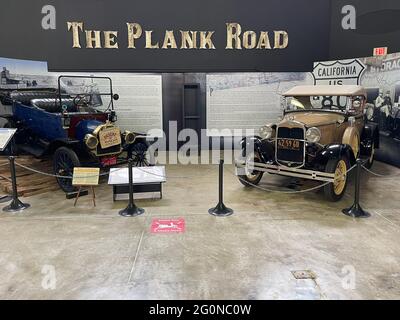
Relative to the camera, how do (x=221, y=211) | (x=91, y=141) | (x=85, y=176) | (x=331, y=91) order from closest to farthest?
1. (x=221, y=211)
2. (x=85, y=176)
3. (x=91, y=141)
4. (x=331, y=91)

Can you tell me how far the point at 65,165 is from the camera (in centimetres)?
563

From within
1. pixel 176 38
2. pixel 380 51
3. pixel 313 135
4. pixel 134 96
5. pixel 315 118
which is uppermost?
pixel 176 38

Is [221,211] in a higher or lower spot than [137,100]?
lower

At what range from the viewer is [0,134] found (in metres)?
5.45

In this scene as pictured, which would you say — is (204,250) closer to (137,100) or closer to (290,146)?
(290,146)

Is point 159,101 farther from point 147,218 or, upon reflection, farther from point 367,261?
point 367,261

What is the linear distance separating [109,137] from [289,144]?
288 centimetres

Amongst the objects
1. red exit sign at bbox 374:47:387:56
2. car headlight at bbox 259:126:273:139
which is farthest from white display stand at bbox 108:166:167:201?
red exit sign at bbox 374:47:387:56

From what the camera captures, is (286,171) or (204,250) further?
(286,171)

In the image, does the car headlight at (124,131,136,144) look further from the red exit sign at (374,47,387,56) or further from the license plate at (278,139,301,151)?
the red exit sign at (374,47,387,56)

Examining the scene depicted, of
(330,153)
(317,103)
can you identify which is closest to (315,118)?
(330,153)

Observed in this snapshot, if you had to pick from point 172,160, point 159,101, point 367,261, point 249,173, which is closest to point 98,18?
point 159,101

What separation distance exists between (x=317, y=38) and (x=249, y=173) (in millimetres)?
5092

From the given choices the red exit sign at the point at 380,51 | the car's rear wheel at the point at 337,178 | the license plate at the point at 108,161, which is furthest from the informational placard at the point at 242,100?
the car's rear wheel at the point at 337,178
